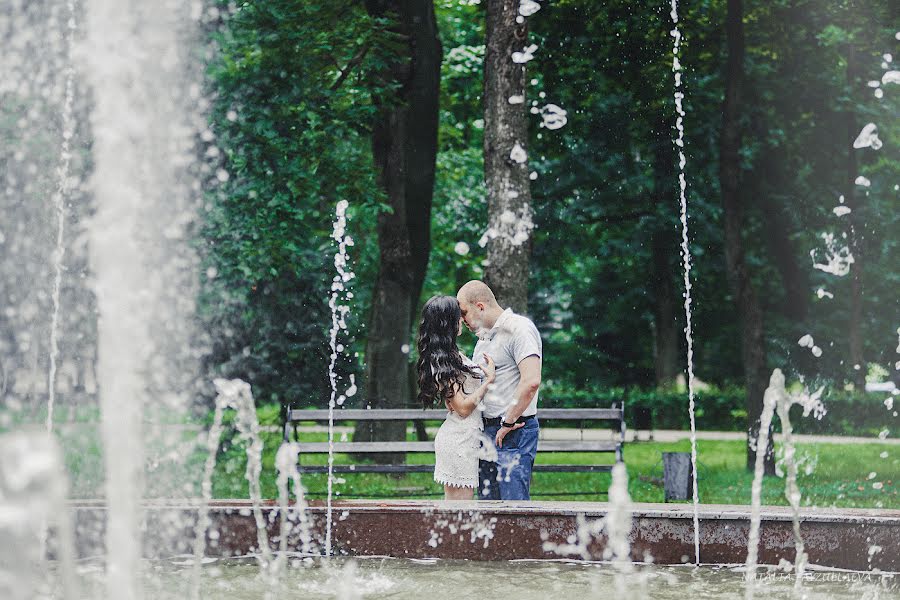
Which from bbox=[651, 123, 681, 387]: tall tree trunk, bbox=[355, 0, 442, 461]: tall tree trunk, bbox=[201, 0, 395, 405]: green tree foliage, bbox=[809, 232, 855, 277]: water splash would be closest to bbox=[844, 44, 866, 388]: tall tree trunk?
bbox=[809, 232, 855, 277]: water splash

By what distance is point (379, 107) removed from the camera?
11.6 m

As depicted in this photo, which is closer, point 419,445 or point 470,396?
point 470,396

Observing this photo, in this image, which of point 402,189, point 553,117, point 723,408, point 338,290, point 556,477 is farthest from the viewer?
point 723,408

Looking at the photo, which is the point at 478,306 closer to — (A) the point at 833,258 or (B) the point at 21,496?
(B) the point at 21,496

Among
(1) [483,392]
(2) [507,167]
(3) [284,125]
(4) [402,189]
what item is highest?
(3) [284,125]

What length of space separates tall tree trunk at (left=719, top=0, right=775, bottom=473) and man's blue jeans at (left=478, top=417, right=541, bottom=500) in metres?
7.56

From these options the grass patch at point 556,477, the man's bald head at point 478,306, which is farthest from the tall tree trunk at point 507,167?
the man's bald head at point 478,306

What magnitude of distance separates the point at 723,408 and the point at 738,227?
13.3m

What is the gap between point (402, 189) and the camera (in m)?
12.5

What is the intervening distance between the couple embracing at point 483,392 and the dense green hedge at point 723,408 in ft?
47.9

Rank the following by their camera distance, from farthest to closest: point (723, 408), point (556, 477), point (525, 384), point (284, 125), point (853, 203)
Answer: point (723, 408)
point (853, 203)
point (556, 477)
point (284, 125)
point (525, 384)

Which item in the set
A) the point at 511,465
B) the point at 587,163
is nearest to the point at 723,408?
the point at 587,163

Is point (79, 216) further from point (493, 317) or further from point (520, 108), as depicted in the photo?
Answer: point (493, 317)

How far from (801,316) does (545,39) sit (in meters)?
10.8
